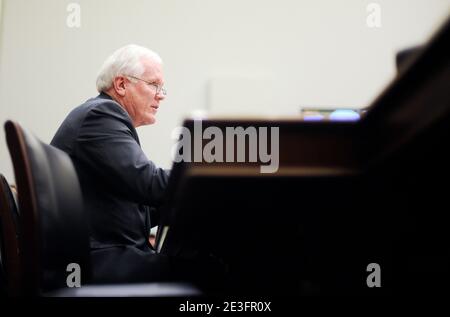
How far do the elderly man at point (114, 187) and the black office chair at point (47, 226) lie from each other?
0.28 metres

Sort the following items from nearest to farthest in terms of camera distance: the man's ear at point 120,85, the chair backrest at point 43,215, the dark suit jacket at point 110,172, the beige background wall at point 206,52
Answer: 1. the chair backrest at point 43,215
2. the dark suit jacket at point 110,172
3. the man's ear at point 120,85
4. the beige background wall at point 206,52

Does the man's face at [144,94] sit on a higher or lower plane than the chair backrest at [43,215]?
higher

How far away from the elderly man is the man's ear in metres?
0.35

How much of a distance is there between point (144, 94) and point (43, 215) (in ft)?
3.53

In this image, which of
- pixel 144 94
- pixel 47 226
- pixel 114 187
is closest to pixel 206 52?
pixel 144 94

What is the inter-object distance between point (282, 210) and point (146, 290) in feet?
1.01

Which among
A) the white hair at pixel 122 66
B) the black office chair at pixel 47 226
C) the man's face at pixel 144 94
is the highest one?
the white hair at pixel 122 66

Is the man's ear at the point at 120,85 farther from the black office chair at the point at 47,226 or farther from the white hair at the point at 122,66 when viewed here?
the black office chair at the point at 47,226

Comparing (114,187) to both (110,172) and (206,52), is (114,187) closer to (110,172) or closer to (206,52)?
(110,172)

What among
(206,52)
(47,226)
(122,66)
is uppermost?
(206,52)

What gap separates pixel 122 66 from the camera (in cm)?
200

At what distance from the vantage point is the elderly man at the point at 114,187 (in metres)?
1.43

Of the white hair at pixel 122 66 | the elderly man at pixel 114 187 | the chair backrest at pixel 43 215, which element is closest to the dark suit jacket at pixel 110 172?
the elderly man at pixel 114 187
